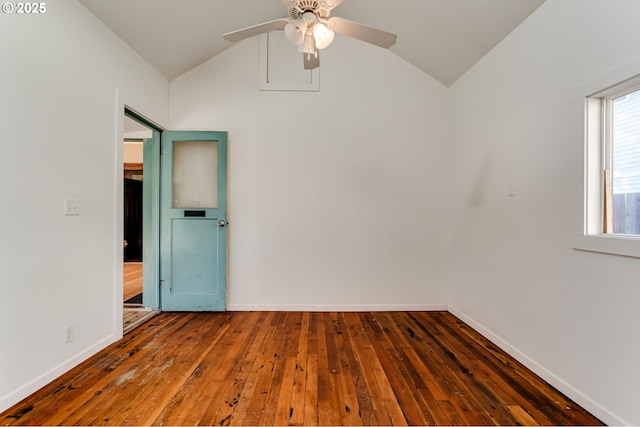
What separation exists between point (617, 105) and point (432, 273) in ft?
7.15

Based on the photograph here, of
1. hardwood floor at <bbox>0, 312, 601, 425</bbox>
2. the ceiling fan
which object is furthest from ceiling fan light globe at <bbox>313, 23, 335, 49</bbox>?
hardwood floor at <bbox>0, 312, 601, 425</bbox>

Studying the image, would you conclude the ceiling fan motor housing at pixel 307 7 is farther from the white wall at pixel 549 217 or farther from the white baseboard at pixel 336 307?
the white baseboard at pixel 336 307

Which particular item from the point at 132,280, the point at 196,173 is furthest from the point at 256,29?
the point at 132,280

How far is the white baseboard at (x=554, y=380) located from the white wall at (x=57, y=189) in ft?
10.9

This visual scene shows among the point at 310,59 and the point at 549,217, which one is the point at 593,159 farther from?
the point at 310,59

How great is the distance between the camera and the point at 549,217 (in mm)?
1954

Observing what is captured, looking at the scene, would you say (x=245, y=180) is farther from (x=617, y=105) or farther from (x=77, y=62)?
(x=617, y=105)

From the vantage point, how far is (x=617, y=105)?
1.65 m

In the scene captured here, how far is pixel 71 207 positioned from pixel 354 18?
9.75 feet

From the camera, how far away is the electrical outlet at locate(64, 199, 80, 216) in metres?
1.97

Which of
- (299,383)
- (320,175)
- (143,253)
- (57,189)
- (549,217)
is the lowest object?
(299,383)

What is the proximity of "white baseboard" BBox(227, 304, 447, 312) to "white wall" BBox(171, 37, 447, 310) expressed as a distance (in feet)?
0.04

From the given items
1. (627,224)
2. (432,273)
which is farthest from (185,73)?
(627,224)

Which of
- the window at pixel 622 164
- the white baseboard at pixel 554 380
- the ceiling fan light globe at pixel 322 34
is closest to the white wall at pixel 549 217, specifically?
the white baseboard at pixel 554 380
